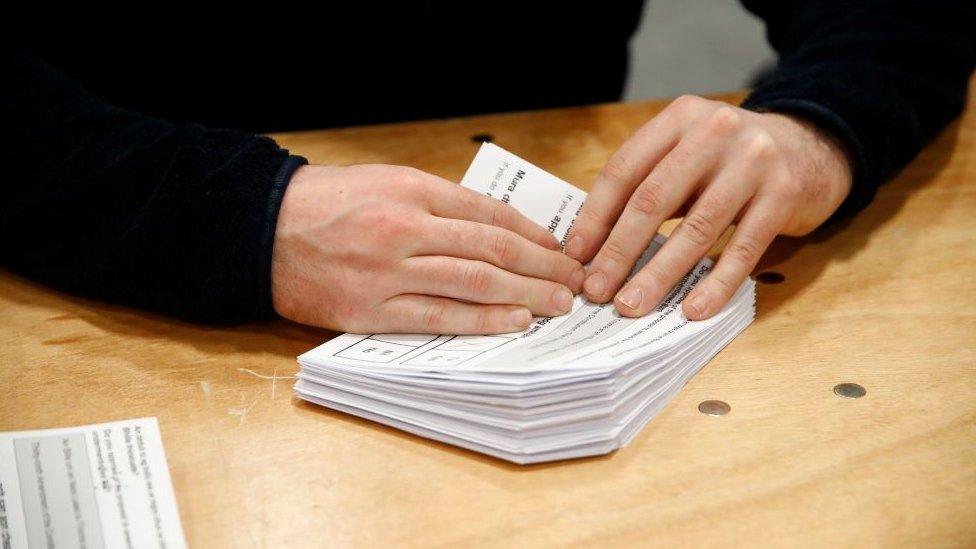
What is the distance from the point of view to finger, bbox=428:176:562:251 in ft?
2.53

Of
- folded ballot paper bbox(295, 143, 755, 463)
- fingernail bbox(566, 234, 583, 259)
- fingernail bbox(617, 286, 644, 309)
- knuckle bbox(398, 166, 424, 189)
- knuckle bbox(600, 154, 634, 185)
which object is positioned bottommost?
folded ballot paper bbox(295, 143, 755, 463)

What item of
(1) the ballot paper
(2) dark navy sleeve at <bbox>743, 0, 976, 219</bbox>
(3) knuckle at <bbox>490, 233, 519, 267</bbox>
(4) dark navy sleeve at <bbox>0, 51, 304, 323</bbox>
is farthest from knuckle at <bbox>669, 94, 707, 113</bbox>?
(1) the ballot paper

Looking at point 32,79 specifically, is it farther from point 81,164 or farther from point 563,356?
point 563,356

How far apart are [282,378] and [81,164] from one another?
277 millimetres

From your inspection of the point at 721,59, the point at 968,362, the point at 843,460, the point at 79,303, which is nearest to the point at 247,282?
the point at 79,303

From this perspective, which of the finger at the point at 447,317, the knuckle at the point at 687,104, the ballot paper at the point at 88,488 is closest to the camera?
the ballot paper at the point at 88,488

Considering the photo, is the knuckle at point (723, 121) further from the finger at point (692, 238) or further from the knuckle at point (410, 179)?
the knuckle at point (410, 179)

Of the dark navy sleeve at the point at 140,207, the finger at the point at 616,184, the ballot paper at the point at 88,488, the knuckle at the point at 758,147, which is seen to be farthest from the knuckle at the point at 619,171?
the ballot paper at the point at 88,488

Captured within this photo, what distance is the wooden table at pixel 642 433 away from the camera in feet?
1.94

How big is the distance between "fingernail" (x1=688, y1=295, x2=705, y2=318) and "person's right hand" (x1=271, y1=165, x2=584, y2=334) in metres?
0.10

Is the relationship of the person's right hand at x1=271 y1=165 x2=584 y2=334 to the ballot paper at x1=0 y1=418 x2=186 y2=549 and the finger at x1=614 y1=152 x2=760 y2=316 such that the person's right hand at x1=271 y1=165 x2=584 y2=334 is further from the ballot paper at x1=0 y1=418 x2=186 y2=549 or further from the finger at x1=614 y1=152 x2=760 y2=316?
the ballot paper at x1=0 y1=418 x2=186 y2=549

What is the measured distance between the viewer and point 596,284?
0.78 m

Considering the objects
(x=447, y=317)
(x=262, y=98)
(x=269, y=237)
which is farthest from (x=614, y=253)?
(x=262, y=98)

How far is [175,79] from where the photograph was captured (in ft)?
3.74
